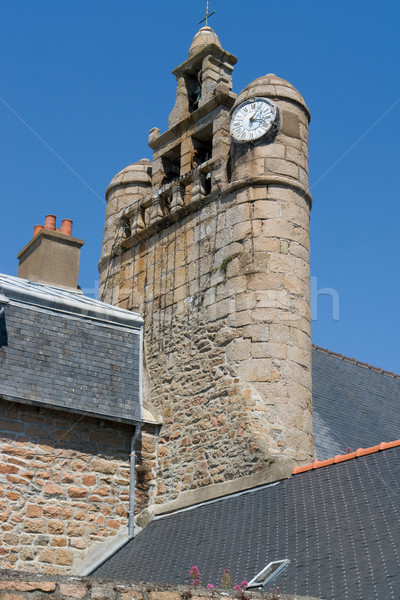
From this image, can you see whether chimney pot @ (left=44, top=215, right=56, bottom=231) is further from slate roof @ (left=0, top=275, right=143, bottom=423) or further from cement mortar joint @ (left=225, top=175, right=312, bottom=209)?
cement mortar joint @ (left=225, top=175, right=312, bottom=209)

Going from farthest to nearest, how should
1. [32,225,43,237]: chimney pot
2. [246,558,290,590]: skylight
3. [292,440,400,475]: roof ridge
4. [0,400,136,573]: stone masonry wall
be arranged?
[32,225,43,237]: chimney pot, [0,400,136,573]: stone masonry wall, [292,440,400,475]: roof ridge, [246,558,290,590]: skylight

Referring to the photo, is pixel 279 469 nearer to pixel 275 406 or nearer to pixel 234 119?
pixel 275 406

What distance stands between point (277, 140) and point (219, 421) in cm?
376

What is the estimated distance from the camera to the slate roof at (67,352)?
9.81 m

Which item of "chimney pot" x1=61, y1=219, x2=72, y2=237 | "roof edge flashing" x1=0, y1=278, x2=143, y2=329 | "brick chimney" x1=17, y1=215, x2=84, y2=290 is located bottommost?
"roof edge flashing" x1=0, y1=278, x2=143, y2=329

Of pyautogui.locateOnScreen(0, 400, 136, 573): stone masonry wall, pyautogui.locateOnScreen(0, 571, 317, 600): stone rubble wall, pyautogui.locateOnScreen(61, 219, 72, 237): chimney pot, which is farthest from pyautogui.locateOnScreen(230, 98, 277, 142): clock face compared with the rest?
pyautogui.locateOnScreen(0, 571, 317, 600): stone rubble wall

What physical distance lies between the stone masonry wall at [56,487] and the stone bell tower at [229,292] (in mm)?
852

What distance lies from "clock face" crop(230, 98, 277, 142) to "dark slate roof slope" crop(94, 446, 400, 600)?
15.0 ft

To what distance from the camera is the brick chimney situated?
464 inches

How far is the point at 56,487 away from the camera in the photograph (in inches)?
380

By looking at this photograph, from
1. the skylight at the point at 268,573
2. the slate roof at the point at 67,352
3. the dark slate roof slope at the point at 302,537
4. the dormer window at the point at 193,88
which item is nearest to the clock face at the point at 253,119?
the dormer window at the point at 193,88

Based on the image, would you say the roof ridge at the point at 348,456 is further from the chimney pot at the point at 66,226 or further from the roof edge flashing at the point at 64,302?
the chimney pot at the point at 66,226

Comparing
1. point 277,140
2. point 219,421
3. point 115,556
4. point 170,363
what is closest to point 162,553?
point 115,556

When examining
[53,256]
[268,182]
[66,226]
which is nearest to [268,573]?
[268,182]
